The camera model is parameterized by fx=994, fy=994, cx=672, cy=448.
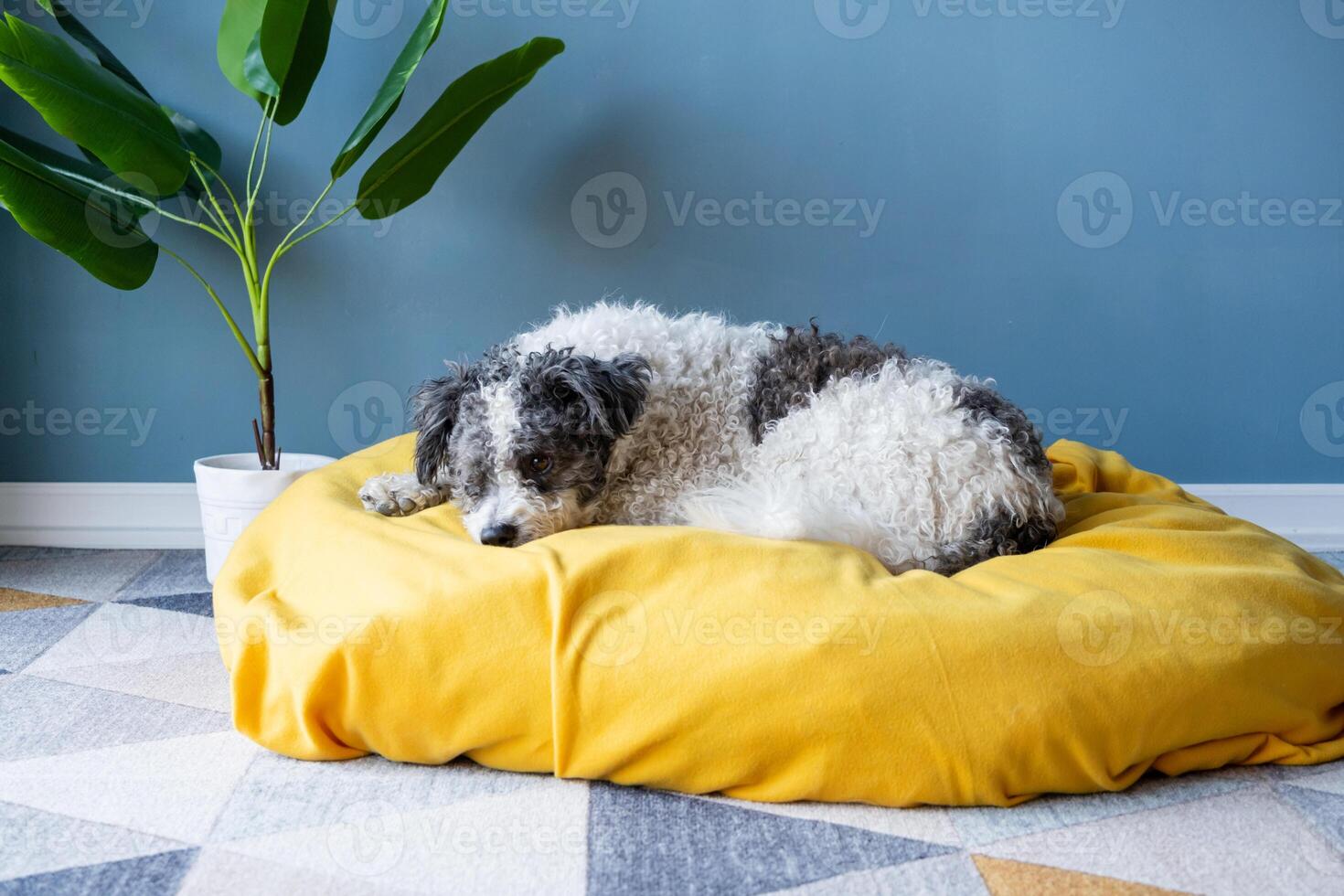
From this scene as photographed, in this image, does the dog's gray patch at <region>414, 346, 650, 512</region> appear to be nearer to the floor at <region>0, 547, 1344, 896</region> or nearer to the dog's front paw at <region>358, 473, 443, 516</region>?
the dog's front paw at <region>358, 473, 443, 516</region>

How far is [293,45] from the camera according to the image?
2494mm

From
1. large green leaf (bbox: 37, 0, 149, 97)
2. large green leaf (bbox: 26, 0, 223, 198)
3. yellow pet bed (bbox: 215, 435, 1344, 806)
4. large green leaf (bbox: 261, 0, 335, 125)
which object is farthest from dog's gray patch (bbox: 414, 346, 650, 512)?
large green leaf (bbox: 37, 0, 149, 97)

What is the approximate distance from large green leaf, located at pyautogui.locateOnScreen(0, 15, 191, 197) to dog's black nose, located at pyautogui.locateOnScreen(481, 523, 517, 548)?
4.64 ft

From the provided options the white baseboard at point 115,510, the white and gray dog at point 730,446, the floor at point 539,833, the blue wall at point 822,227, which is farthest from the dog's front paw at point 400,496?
the white baseboard at point 115,510

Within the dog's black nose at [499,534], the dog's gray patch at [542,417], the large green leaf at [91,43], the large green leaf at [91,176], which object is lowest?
the dog's black nose at [499,534]

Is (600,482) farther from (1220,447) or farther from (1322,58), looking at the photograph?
(1322,58)

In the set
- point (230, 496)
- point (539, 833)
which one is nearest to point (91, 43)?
point (230, 496)

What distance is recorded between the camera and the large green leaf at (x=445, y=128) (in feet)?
8.66

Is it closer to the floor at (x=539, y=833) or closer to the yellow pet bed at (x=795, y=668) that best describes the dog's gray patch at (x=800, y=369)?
the yellow pet bed at (x=795, y=668)

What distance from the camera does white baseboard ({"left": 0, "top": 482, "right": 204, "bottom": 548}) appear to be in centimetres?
Result: 329

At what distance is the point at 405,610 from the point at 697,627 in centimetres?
49

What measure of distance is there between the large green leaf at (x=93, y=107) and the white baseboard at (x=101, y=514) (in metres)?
1.14

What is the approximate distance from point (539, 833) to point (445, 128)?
193cm

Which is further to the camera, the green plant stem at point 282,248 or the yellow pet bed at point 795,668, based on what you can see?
the green plant stem at point 282,248
